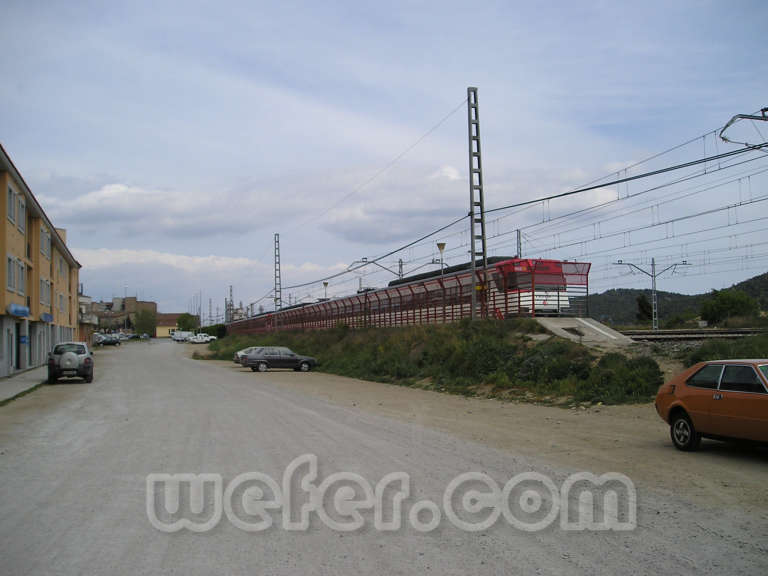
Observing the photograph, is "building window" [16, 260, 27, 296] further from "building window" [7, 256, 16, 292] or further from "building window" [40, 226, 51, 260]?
"building window" [40, 226, 51, 260]

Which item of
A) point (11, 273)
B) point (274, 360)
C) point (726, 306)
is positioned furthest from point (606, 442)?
point (726, 306)

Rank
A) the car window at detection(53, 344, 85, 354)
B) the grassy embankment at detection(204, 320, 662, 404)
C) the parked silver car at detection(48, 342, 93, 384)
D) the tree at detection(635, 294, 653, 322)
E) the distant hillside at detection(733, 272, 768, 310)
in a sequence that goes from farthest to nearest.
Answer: the distant hillside at detection(733, 272, 768, 310) < the tree at detection(635, 294, 653, 322) < the car window at detection(53, 344, 85, 354) < the parked silver car at detection(48, 342, 93, 384) < the grassy embankment at detection(204, 320, 662, 404)

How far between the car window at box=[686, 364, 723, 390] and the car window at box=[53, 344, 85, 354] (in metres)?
26.7

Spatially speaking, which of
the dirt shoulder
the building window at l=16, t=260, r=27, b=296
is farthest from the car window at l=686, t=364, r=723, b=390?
the building window at l=16, t=260, r=27, b=296

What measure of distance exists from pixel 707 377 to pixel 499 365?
1269 centimetres

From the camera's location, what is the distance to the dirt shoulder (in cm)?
836

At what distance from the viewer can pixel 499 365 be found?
23.1m

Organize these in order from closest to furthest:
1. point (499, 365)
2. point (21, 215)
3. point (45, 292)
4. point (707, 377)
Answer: point (707, 377)
point (499, 365)
point (21, 215)
point (45, 292)

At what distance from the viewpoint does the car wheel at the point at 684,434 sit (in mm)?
10453

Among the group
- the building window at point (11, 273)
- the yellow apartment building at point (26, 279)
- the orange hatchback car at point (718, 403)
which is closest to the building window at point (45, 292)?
the yellow apartment building at point (26, 279)

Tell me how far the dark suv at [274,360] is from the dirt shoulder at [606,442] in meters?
19.2

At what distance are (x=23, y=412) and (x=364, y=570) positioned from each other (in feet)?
53.0

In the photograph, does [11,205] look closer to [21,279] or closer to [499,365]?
[21,279]

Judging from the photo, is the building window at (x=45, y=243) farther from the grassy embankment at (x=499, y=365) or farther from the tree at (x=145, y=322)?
the tree at (x=145, y=322)
